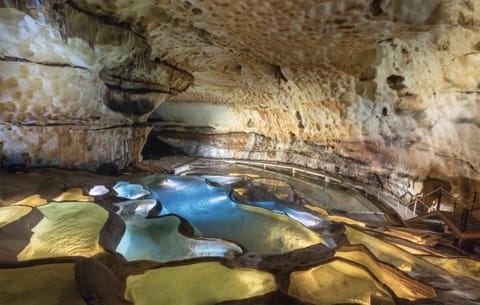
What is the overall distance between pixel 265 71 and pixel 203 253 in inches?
264

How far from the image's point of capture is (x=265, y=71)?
9.01m

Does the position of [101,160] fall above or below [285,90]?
below

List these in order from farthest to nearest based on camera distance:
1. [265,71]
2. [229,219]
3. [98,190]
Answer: [265,71]
[98,190]
[229,219]

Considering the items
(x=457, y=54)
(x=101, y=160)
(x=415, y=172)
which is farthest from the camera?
(x=101, y=160)

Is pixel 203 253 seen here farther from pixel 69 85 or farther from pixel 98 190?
pixel 69 85

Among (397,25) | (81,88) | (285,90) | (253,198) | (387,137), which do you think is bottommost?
(253,198)

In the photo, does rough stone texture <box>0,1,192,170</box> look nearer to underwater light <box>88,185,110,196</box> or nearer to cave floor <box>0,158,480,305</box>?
cave floor <box>0,158,480,305</box>

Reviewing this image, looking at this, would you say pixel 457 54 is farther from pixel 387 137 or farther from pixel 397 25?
pixel 387 137

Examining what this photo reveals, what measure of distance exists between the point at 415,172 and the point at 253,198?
4.60 meters

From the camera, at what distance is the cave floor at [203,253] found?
108 inches

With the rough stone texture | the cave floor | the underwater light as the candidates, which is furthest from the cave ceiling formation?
the cave floor

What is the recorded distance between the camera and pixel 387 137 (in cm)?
805

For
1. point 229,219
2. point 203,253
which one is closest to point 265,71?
point 229,219

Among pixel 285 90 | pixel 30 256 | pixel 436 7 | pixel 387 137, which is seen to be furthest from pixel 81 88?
pixel 387 137
